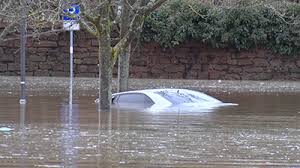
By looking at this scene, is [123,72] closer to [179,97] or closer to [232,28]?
[179,97]

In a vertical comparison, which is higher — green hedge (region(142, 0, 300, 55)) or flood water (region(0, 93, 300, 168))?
green hedge (region(142, 0, 300, 55))

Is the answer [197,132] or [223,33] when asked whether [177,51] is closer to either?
[223,33]

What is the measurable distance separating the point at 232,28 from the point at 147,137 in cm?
2305

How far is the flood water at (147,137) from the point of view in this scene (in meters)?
10.4

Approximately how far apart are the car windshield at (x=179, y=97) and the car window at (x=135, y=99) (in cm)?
41

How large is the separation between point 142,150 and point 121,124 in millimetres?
4119

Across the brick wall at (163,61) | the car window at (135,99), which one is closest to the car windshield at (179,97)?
the car window at (135,99)

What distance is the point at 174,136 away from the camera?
13.2m

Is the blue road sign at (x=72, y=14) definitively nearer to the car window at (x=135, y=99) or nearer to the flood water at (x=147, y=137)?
the flood water at (x=147, y=137)

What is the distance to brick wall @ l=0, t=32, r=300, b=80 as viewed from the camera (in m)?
35.2

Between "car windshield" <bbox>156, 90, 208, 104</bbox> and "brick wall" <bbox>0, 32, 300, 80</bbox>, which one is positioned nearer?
"car windshield" <bbox>156, 90, 208, 104</bbox>

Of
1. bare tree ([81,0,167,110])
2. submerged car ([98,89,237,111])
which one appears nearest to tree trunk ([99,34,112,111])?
bare tree ([81,0,167,110])

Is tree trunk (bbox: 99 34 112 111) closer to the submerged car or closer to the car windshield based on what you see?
the submerged car

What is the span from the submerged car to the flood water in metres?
0.82
